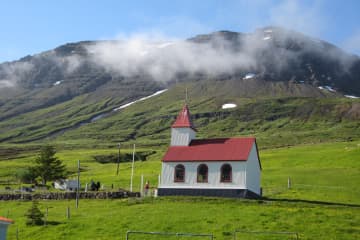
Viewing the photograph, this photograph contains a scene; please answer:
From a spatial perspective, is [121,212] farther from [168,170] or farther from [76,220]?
[168,170]

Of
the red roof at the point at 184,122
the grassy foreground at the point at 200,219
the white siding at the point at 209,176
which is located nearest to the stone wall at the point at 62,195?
the white siding at the point at 209,176

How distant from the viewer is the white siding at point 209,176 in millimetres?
51875

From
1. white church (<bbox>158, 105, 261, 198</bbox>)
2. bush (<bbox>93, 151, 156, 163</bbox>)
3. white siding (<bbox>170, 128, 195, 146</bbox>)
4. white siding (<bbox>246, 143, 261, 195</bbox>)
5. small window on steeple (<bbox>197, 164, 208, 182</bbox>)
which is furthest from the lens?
bush (<bbox>93, 151, 156, 163</bbox>)

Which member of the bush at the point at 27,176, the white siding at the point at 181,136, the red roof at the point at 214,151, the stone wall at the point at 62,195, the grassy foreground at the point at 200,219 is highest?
the white siding at the point at 181,136

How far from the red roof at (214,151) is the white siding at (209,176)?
19.8 inches

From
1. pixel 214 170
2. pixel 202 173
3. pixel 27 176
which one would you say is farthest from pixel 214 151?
pixel 27 176

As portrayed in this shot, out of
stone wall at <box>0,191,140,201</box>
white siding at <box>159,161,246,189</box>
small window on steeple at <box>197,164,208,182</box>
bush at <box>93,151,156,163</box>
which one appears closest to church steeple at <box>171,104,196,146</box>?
white siding at <box>159,161,246,189</box>

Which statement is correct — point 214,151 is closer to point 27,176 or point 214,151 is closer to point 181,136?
point 181,136

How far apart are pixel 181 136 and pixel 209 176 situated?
7.25m

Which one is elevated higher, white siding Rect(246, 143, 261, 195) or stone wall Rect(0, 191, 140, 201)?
white siding Rect(246, 143, 261, 195)

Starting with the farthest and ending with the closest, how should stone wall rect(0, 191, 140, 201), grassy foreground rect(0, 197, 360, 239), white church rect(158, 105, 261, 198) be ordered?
stone wall rect(0, 191, 140, 201) < white church rect(158, 105, 261, 198) < grassy foreground rect(0, 197, 360, 239)

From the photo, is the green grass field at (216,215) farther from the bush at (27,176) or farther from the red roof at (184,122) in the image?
the bush at (27,176)

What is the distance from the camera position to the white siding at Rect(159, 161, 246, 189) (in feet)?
170

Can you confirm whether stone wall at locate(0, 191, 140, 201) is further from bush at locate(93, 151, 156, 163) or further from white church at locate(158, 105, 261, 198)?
bush at locate(93, 151, 156, 163)
